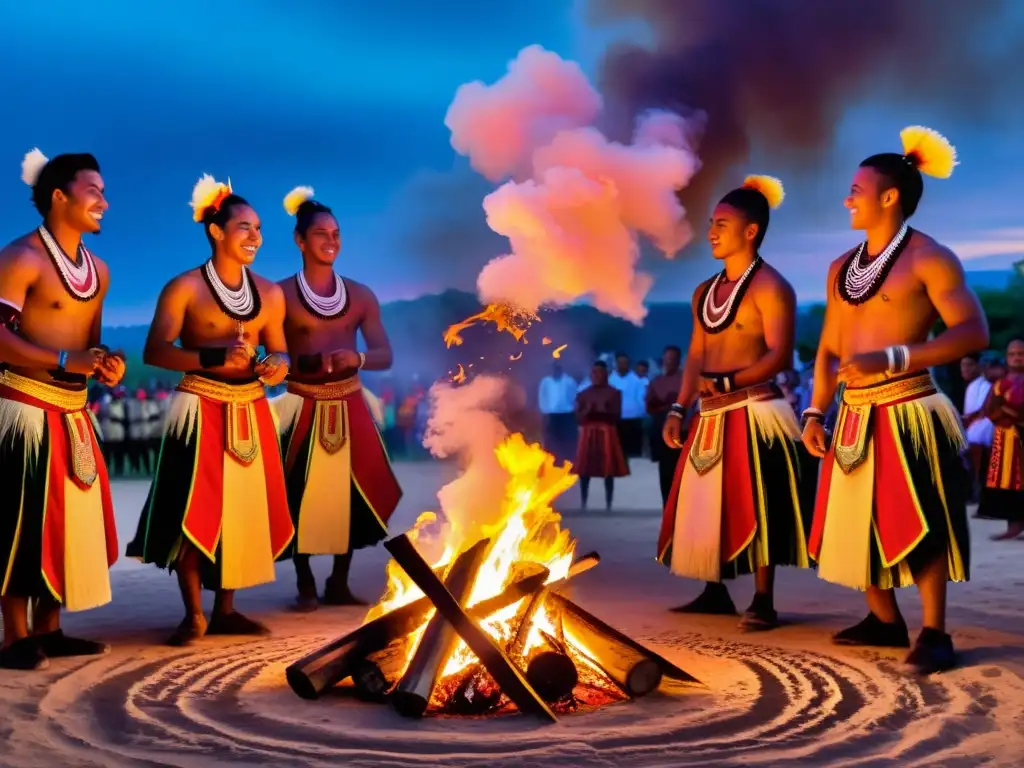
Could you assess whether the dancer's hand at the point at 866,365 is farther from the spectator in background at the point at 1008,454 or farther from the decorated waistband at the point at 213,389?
the spectator in background at the point at 1008,454

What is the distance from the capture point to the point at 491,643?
4508mm

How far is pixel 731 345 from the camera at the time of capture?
249 inches

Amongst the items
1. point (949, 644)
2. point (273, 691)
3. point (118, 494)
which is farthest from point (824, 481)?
point (118, 494)

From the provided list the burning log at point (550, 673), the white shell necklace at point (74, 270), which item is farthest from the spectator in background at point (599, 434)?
the burning log at point (550, 673)

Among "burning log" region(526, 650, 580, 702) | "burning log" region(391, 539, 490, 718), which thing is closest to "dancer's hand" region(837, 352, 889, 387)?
"burning log" region(526, 650, 580, 702)

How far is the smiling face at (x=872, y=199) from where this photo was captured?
5367 mm

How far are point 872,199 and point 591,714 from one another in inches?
102

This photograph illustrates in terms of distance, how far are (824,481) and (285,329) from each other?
3.13 metres

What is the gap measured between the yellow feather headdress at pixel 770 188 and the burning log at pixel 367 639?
2.60 m

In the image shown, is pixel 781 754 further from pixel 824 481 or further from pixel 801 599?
pixel 801 599

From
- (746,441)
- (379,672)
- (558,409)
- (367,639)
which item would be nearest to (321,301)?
(746,441)

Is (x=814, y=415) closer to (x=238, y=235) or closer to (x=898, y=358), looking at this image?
(x=898, y=358)

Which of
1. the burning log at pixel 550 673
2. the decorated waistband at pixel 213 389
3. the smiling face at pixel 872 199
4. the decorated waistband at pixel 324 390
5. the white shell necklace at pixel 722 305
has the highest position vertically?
the smiling face at pixel 872 199

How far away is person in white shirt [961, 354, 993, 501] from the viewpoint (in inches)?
480
